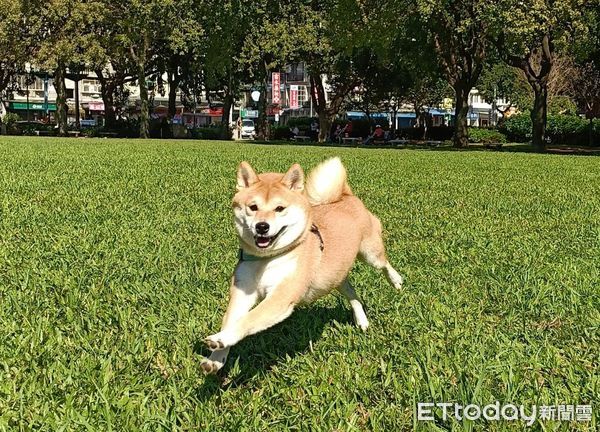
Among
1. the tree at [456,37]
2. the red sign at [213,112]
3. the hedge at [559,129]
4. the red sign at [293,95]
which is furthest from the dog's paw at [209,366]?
the red sign at [213,112]

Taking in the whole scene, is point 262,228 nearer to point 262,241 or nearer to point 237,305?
point 262,241

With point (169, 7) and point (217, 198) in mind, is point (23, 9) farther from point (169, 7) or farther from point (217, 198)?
point (217, 198)

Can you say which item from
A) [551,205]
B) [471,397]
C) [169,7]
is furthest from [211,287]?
[169,7]

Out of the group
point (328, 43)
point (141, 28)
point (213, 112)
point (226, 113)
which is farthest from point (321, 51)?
point (213, 112)

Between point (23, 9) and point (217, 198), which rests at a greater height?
point (23, 9)

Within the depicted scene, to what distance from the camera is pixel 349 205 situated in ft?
14.3

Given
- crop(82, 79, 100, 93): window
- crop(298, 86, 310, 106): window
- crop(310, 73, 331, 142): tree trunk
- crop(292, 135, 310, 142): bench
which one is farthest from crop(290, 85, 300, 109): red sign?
crop(82, 79, 100, 93): window

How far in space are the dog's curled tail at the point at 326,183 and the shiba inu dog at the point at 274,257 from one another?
1.51 ft

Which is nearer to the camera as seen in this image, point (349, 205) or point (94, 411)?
point (94, 411)

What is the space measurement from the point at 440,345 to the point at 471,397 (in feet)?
2.56

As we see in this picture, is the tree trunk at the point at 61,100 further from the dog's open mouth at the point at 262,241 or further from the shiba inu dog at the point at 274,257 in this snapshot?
the dog's open mouth at the point at 262,241

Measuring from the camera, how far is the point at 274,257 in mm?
3285

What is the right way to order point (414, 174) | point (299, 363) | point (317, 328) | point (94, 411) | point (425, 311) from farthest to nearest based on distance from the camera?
point (414, 174) < point (425, 311) < point (317, 328) < point (299, 363) < point (94, 411)

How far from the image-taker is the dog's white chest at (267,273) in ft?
10.7
